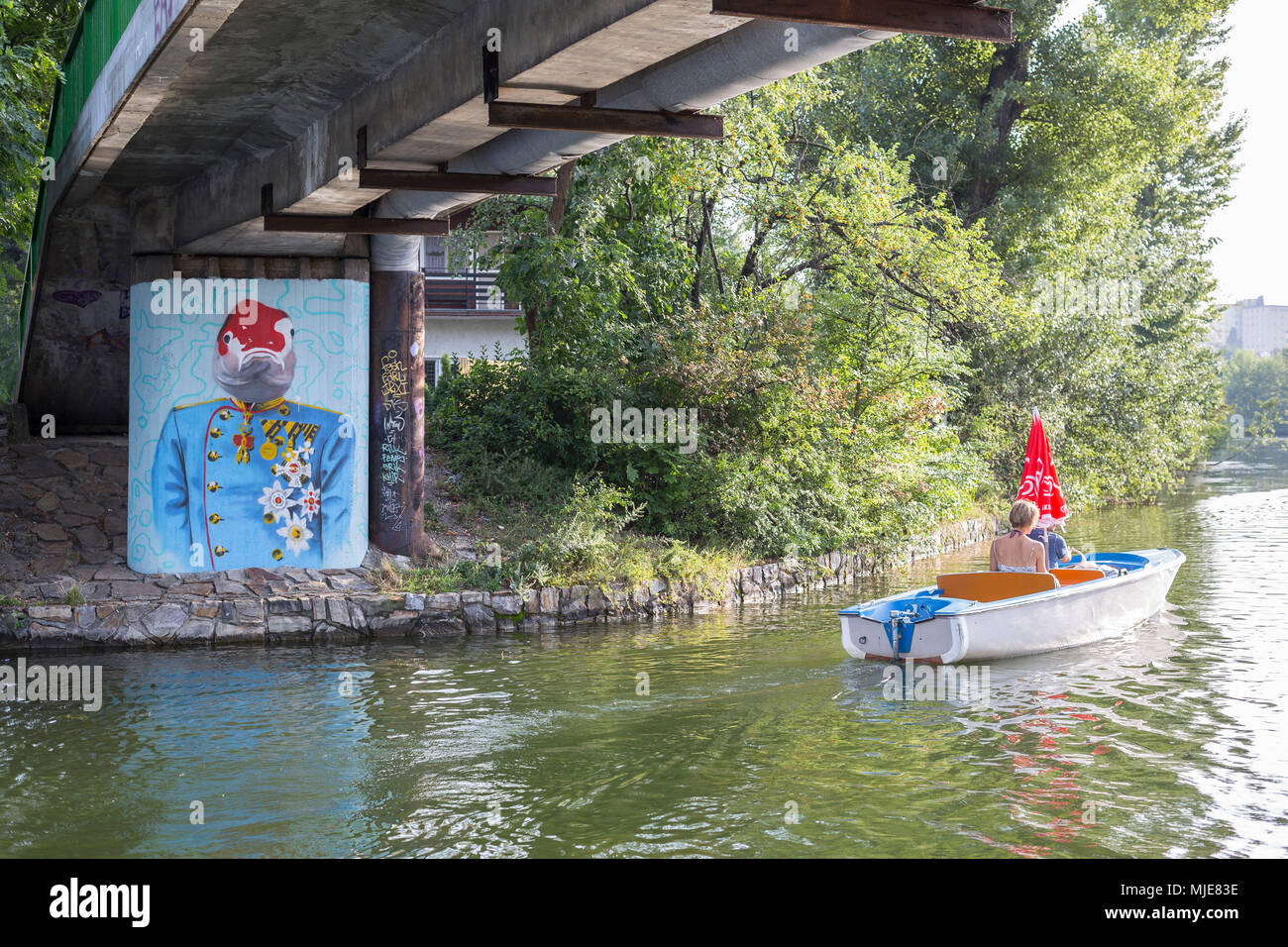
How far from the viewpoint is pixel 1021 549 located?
13695 mm

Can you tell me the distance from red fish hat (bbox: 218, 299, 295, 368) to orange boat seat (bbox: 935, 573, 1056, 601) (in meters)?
9.20

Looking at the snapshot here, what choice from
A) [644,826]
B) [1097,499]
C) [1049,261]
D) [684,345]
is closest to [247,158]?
[684,345]

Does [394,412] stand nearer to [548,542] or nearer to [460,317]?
[548,542]

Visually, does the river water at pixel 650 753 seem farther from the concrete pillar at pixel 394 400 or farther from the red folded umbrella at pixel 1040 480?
the concrete pillar at pixel 394 400

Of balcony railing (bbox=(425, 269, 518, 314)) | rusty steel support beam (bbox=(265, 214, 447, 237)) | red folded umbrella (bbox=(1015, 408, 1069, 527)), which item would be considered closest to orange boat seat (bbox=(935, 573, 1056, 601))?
red folded umbrella (bbox=(1015, 408, 1069, 527))

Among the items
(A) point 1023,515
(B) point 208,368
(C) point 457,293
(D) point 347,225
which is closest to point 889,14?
(A) point 1023,515

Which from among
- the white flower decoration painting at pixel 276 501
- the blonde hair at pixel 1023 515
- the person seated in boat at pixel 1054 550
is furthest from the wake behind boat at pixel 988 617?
the white flower decoration painting at pixel 276 501

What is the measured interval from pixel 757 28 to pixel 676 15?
0.74m

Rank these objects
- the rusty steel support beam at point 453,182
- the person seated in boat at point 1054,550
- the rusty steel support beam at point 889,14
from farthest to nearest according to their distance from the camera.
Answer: the person seated in boat at point 1054,550, the rusty steel support beam at point 453,182, the rusty steel support beam at point 889,14

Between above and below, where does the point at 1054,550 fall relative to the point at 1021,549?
below

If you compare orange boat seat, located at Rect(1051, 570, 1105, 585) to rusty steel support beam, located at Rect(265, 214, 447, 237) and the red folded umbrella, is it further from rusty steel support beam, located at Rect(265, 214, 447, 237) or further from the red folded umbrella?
rusty steel support beam, located at Rect(265, 214, 447, 237)

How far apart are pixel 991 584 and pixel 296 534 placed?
906cm

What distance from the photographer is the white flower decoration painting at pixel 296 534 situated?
16219 millimetres

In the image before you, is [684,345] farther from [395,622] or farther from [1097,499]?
[1097,499]
